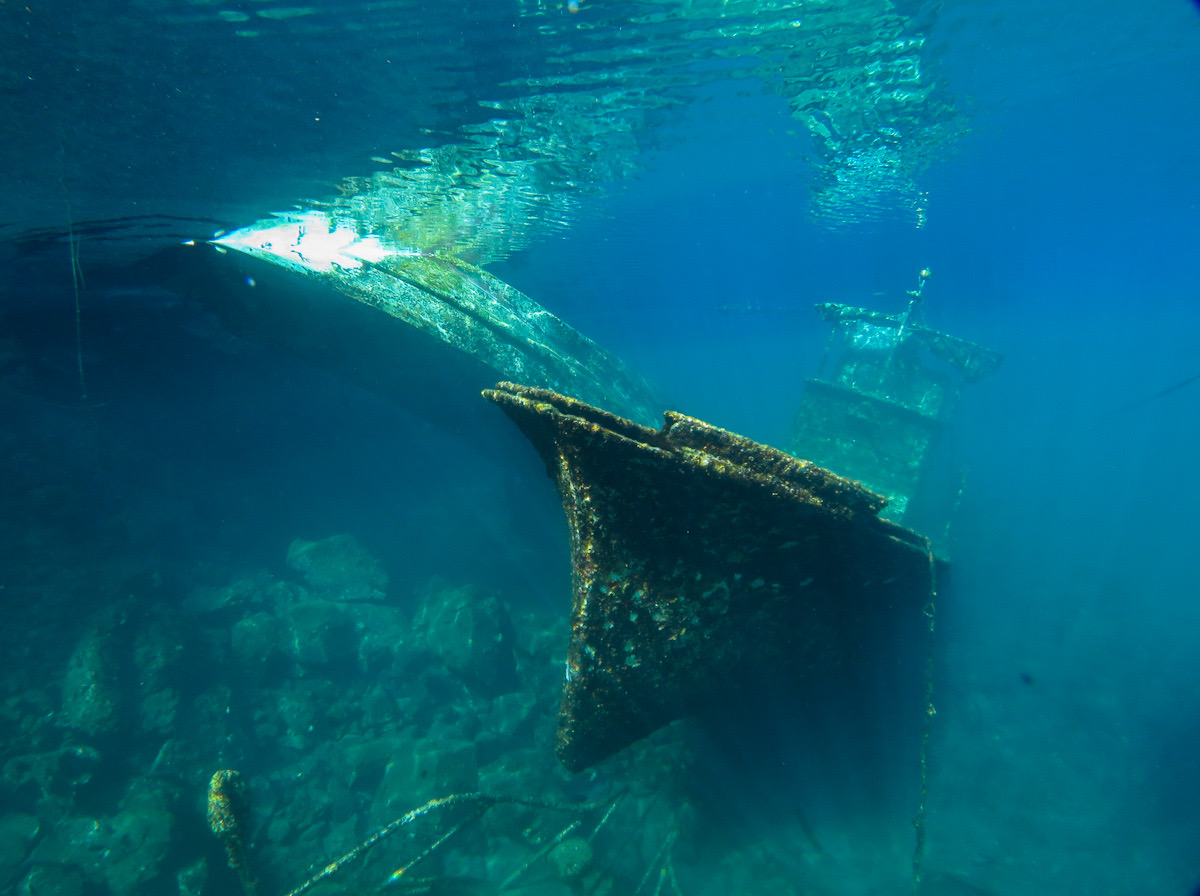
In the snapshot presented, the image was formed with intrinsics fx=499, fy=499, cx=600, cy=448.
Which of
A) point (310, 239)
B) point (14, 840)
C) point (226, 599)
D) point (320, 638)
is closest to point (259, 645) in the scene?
point (320, 638)

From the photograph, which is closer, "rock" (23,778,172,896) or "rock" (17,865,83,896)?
"rock" (17,865,83,896)

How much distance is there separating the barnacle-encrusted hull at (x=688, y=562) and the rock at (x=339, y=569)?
869 centimetres

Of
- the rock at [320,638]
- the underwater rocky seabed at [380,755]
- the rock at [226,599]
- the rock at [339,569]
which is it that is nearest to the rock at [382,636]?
the underwater rocky seabed at [380,755]

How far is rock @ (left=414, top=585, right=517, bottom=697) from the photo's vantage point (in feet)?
28.3

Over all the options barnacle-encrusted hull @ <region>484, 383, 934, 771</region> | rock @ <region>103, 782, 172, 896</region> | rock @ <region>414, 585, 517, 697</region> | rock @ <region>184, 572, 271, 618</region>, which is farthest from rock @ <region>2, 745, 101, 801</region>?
barnacle-encrusted hull @ <region>484, 383, 934, 771</region>

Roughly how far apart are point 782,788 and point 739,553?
4.23 m

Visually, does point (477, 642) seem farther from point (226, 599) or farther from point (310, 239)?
point (310, 239)

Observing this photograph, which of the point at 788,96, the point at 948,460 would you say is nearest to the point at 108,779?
the point at 788,96

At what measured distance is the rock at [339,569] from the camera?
11016 millimetres

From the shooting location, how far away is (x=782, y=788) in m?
5.71

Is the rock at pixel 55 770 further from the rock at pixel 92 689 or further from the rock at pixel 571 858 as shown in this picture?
the rock at pixel 571 858

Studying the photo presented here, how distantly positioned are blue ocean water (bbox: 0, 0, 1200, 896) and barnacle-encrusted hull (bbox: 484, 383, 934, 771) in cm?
174

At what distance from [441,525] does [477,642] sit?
4.74 meters

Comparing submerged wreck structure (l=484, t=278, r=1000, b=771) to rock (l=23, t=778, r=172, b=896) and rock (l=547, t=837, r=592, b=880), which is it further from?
rock (l=23, t=778, r=172, b=896)
